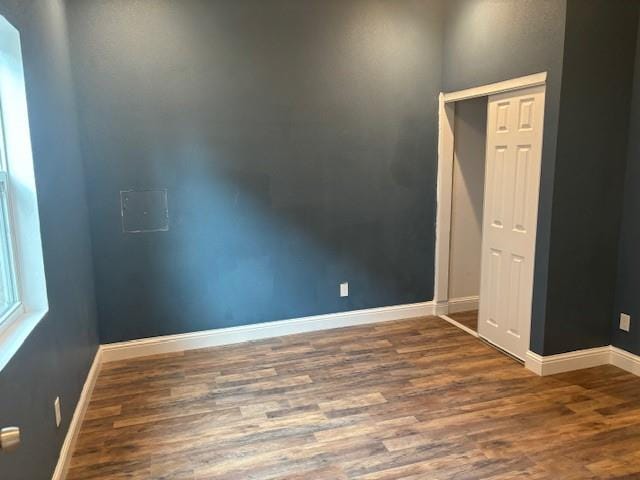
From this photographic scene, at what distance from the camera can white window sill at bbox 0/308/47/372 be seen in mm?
1757

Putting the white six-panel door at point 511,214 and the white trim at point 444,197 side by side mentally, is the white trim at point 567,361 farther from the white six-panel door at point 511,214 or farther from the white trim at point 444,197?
the white trim at point 444,197

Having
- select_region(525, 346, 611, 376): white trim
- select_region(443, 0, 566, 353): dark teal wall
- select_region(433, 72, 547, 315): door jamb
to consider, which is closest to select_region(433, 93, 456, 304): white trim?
select_region(433, 72, 547, 315): door jamb

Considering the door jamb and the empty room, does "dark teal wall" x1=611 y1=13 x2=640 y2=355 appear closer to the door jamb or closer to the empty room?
the empty room

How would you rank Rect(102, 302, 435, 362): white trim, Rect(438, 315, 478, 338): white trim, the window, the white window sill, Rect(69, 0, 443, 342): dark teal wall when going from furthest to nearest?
Rect(438, 315, 478, 338): white trim → Rect(102, 302, 435, 362): white trim → Rect(69, 0, 443, 342): dark teal wall → the window → the white window sill

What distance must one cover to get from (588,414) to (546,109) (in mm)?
1910

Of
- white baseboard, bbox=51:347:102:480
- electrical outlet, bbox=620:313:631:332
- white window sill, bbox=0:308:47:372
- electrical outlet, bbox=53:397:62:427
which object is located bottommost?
white baseboard, bbox=51:347:102:480

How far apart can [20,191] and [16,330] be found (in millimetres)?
651

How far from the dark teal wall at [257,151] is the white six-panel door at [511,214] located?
79 centimetres

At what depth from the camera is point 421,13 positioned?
4152mm

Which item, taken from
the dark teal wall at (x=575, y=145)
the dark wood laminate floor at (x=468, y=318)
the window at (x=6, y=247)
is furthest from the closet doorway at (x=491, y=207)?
the window at (x=6, y=247)

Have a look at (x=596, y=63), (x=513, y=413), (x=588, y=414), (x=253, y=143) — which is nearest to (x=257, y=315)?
(x=253, y=143)

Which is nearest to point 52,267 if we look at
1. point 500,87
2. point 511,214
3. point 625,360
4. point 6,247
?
point 6,247

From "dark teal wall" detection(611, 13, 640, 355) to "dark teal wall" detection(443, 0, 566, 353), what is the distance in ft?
1.91

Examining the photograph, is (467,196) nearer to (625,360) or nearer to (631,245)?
(631,245)
